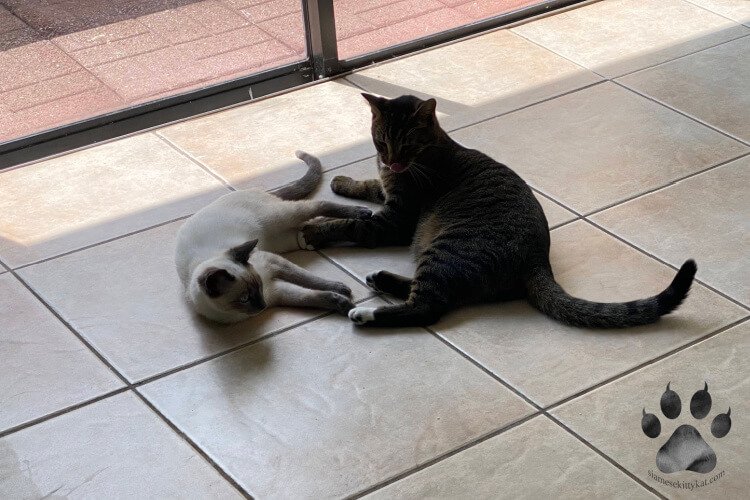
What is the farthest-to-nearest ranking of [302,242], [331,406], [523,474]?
[302,242] < [331,406] < [523,474]

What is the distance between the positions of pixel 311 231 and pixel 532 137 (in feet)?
3.28

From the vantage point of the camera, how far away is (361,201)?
3.28 m

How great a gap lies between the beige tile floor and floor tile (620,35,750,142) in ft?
0.06

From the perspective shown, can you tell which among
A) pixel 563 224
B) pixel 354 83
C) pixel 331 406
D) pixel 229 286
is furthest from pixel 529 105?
pixel 331 406

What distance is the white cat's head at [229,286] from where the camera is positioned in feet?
8.54

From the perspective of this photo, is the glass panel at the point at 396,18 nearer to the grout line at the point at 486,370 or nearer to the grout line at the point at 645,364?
the grout line at the point at 486,370

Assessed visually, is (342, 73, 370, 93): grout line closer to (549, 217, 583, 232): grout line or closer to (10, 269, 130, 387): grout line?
(549, 217, 583, 232): grout line

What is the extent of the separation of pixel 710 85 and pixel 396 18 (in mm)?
1327

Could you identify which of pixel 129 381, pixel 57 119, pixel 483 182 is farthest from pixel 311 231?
pixel 57 119

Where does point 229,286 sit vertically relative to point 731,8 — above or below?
above

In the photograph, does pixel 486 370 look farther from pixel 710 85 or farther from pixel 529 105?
pixel 710 85

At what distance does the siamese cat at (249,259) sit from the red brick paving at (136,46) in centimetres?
108

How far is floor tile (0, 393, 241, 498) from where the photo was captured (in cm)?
224

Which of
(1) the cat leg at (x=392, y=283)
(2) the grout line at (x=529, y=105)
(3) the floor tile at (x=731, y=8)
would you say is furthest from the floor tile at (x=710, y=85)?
(1) the cat leg at (x=392, y=283)
